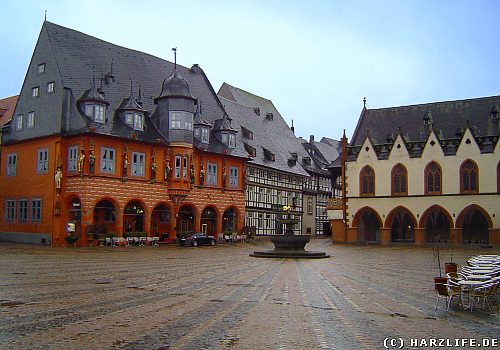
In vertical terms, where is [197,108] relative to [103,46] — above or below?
below

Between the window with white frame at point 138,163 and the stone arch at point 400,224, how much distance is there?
79.9 feet

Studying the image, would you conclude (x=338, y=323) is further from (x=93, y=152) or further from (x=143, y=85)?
(x=143, y=85)

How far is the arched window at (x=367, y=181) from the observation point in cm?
5644

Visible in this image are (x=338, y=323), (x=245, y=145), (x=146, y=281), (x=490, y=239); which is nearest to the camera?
(x=338, y=323)

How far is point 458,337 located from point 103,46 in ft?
155

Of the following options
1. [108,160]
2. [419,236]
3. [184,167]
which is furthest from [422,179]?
[108,160]

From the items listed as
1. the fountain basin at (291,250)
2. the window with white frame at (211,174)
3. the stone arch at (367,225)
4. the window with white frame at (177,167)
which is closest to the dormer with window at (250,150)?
the window with white frame at (211,174)

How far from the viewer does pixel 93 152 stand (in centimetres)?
4334

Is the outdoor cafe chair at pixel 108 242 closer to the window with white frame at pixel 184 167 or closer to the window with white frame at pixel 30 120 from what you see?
the window with white frame at pixel 184 167

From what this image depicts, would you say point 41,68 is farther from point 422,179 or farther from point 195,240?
point 422,179

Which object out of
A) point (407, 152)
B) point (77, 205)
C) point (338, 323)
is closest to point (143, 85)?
point (77, 205)

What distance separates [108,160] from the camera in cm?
4475

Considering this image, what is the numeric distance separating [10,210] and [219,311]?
41.0m

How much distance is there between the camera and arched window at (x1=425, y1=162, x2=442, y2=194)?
53188mm
